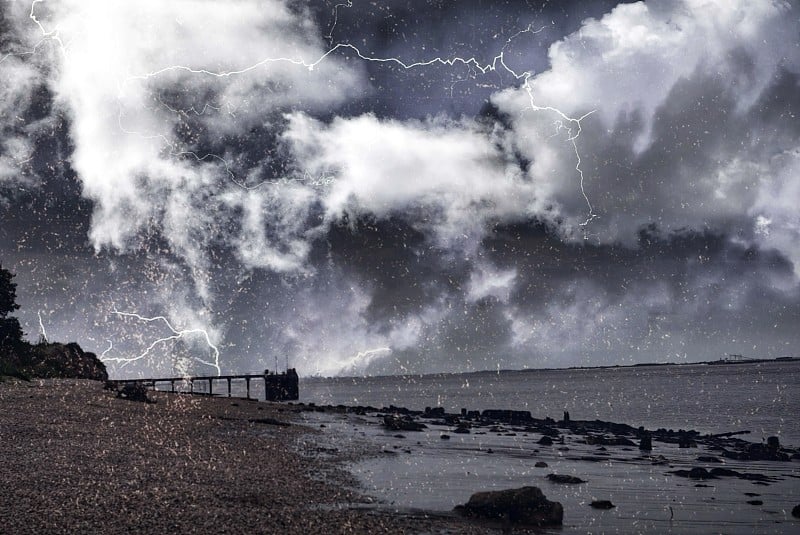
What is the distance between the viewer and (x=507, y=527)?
43.6ft

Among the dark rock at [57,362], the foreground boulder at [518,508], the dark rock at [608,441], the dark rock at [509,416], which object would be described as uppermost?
the dark rock at [57,362]

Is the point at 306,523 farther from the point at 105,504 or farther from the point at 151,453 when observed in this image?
the point at 151,453

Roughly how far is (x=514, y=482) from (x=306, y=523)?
10407 millimetres

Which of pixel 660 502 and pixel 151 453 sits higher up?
pixel 151 453

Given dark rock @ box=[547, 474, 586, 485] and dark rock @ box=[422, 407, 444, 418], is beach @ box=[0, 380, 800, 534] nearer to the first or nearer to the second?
dark rock @ box=[547, 474, 586, 485]

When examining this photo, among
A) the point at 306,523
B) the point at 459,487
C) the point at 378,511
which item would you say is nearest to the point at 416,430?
the point at 459,487

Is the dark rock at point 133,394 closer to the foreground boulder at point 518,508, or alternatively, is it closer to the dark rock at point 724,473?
the foreground boulder at point 518,508

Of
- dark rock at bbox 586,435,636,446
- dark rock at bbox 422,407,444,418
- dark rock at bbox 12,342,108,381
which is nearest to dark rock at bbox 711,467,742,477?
dark rock at bbox 586,435,636,446

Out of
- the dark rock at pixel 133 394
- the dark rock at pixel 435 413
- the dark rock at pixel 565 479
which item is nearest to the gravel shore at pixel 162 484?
the dark rock at pixel 565 479

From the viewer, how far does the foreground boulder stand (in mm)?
13836

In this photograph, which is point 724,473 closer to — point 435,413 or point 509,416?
point 509,416

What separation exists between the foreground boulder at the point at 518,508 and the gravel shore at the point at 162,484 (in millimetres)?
973

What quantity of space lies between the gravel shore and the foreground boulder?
973mm

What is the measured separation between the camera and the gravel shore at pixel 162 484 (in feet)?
35.7
